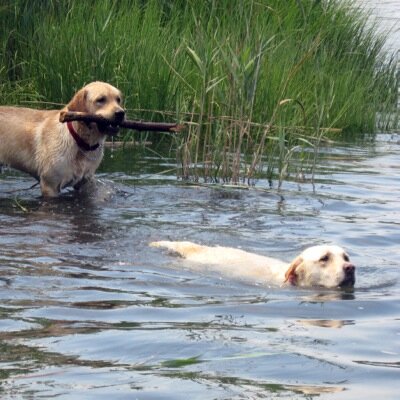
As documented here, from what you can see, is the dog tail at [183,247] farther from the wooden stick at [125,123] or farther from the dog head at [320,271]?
the wooden stick at [125,123]

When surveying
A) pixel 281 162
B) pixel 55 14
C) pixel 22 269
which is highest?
pixel 55 14

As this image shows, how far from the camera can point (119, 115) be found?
31.6 feet

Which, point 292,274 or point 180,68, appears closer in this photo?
point 292,274

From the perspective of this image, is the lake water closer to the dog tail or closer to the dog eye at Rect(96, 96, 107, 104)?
the dog tail

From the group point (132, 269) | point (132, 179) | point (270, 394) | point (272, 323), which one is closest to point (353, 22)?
point (132, 179)

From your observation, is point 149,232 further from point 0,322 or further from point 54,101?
point 54,101

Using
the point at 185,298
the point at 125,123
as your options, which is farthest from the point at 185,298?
the point at 125,123

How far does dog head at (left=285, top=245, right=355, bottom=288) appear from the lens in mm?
6848

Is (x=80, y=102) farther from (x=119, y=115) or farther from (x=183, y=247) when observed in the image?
(x=183, y=247)

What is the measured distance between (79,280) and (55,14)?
6566 millimetres

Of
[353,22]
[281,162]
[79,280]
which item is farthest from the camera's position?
[353,22]

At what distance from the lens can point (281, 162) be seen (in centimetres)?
995

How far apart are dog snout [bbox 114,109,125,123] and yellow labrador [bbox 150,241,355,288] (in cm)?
248

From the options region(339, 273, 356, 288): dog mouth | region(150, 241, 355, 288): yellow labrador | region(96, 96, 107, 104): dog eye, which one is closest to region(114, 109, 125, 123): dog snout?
region(96, 96, 107, 104): dog eye
